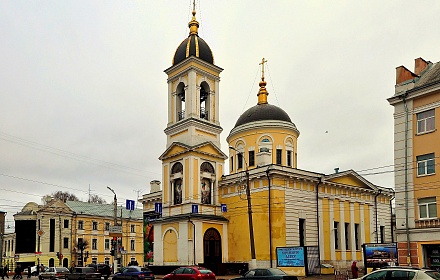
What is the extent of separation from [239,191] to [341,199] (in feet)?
34.5

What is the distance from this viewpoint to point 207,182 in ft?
147

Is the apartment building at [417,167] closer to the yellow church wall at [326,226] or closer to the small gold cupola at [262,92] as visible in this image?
the yellow church wall at [326,226]

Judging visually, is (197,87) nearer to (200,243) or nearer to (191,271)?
(200,243)

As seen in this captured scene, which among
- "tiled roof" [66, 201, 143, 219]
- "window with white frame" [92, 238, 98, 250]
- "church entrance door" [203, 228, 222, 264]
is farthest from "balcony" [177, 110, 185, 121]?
"window with white frame" [92, 238, 98, 250]

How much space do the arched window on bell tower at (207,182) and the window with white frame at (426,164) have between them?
20.7 meters

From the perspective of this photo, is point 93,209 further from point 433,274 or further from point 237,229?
point 433,274

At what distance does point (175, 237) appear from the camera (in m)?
43.2

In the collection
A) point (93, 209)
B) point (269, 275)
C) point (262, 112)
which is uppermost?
point (262, 112)

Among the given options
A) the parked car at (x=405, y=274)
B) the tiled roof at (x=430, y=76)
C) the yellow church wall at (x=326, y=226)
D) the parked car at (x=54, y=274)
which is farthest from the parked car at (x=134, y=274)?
the tiled roof at (x=430, y=76)

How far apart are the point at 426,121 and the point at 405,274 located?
13342mm

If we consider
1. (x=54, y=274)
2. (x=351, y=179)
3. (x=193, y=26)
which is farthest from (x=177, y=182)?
(x=351, y=179)

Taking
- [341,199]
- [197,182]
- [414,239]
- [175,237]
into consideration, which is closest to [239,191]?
[197,182]

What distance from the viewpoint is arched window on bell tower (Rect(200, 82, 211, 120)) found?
154 feet

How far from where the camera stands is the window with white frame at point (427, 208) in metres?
26.9
